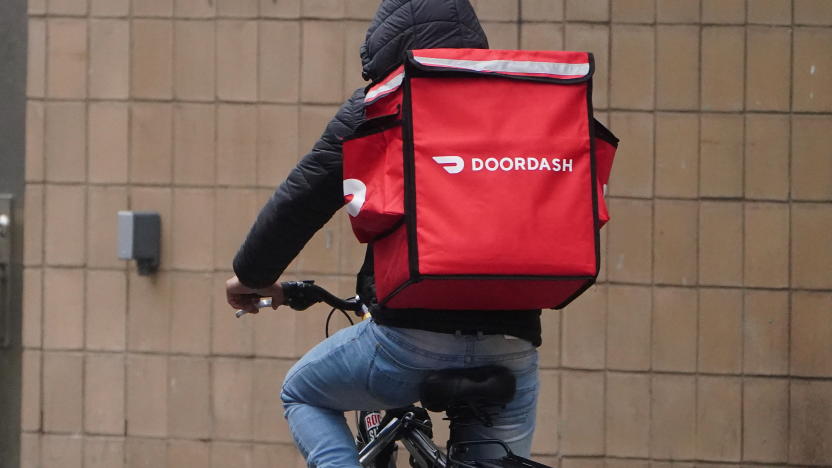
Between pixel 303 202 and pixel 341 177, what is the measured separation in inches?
4.8

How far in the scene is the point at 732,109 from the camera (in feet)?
17.8

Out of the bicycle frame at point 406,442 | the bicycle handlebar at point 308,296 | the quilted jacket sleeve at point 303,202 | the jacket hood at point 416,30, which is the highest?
the jacket hood at point 416,30

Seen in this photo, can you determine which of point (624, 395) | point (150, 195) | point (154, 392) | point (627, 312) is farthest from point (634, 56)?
point (154, 392)

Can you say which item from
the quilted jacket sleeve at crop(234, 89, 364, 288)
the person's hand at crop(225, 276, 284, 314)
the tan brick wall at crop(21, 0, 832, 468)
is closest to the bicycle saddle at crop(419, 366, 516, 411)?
the quilted jacket sleeve at crop(234, 89, 364, 288)

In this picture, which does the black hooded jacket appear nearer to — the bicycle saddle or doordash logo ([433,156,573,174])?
the bicycle saddle

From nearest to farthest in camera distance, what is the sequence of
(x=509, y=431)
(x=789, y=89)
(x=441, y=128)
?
(x=441, y=128), (x=509, y=431), (x=789, y=89)

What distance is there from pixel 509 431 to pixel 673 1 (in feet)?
9.33

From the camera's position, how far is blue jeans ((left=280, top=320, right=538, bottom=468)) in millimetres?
3129

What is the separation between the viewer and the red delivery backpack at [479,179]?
2795 millimetres

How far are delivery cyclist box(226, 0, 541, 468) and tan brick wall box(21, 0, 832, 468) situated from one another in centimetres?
223

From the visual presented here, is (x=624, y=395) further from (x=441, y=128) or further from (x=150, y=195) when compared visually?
(x=441, y=128)

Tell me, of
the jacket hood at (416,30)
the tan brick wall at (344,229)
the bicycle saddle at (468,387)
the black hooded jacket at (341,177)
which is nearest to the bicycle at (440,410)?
the bicycle saddle at (468,387)

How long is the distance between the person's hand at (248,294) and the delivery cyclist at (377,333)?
197mm

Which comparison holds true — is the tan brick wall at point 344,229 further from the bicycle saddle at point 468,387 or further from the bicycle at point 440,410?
the bicycle saddle at point 468,387
